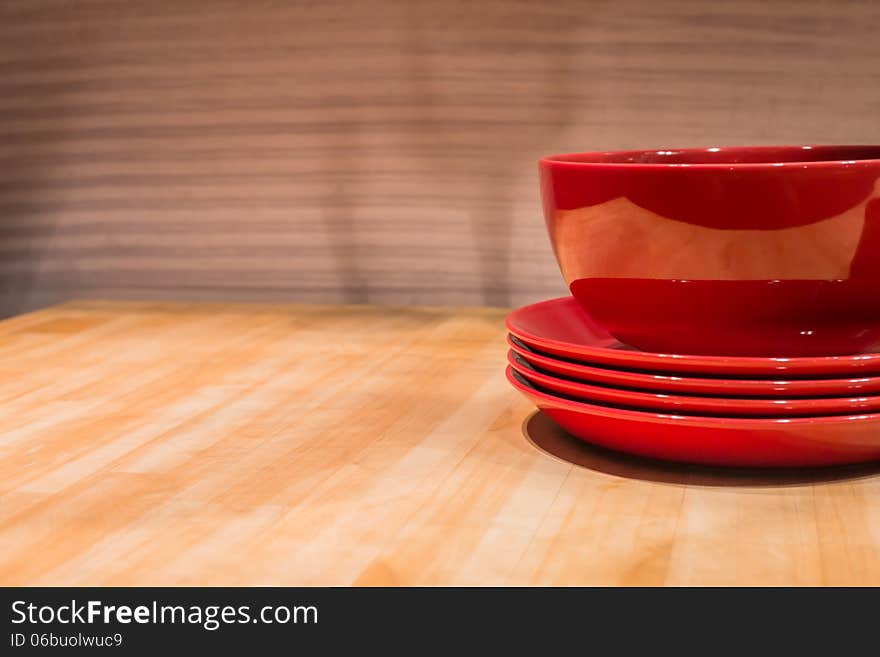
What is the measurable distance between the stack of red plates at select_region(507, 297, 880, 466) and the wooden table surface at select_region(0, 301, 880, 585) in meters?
0.02

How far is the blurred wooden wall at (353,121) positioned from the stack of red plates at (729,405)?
0.64 meters

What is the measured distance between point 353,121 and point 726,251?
736 millimetres

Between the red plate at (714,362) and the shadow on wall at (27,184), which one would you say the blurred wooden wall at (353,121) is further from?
the red plate at (714,362)

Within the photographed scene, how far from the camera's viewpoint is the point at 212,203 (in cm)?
134

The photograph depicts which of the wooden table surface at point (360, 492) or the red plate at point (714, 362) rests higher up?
the red plate at point (714, 362)

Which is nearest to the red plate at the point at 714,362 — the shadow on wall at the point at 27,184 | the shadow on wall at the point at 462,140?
the shadow on wall at the point at 462,140

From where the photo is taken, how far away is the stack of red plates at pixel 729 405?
0.59 meters

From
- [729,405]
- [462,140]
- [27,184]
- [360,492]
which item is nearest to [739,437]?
[729,405]

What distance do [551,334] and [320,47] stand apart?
24.6 inches

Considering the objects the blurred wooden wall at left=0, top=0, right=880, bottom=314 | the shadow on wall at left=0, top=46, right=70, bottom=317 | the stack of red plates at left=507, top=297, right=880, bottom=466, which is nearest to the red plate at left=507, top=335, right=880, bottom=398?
the stack of red plates at left=507, top=297, right=880, bottom=466

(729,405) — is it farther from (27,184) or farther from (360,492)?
(27,184)

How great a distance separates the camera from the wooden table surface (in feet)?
1.63

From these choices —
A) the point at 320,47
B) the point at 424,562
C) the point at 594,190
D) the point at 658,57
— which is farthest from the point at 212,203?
the point at 424,562
